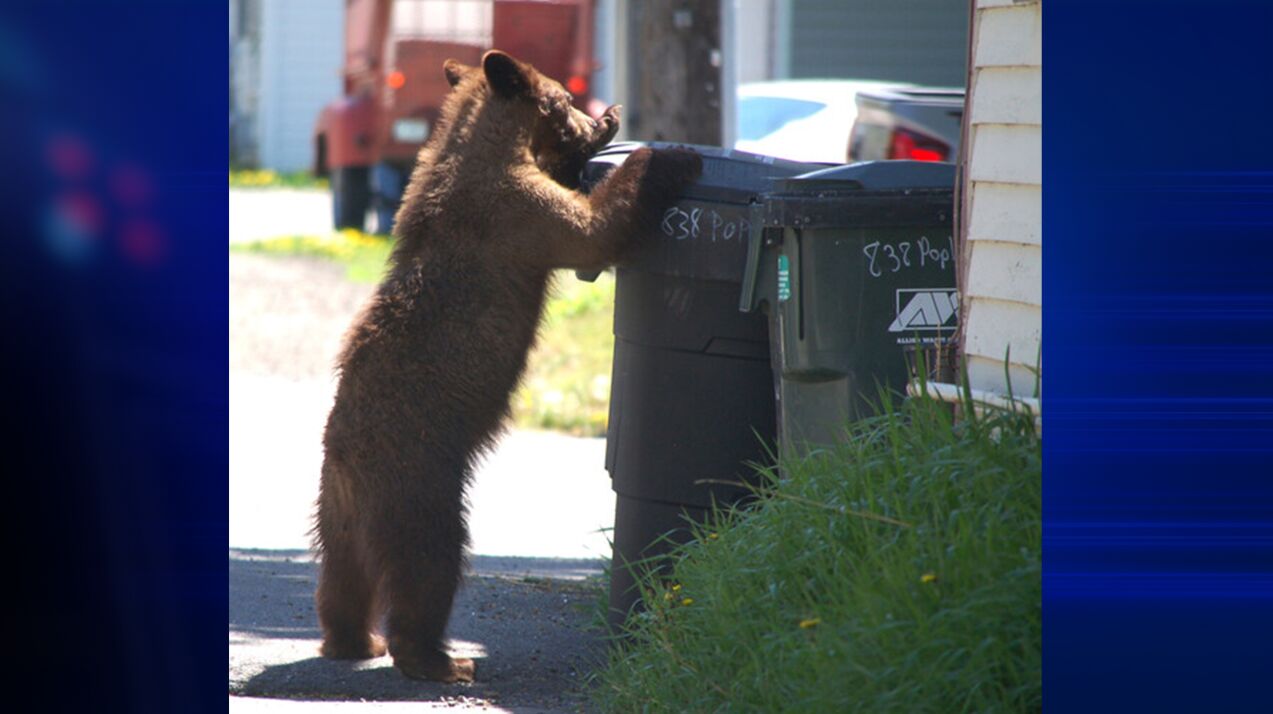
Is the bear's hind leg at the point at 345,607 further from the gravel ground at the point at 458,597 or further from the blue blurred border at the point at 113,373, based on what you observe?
the blue blurred border at the point at 113,373

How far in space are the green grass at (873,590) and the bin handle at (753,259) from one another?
0.52m

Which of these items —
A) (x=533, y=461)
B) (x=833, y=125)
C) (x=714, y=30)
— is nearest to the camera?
(x=533, y=461)

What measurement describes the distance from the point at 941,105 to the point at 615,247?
6.33 m

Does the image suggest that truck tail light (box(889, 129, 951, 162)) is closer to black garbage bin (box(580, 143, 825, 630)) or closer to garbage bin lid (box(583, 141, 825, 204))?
garbage bin lid (box(583, 141, 825, 204))

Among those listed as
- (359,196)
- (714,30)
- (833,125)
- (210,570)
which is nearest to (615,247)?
(210,570)

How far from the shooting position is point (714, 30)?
10805 millimetres

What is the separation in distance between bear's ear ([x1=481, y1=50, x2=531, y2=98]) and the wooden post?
5.02m

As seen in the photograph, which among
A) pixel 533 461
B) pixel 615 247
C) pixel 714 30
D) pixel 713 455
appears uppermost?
pixel 714 30

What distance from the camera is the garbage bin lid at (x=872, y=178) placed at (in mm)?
5066

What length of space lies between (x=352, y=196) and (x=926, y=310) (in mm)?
18014

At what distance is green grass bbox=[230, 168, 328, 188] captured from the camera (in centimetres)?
3036

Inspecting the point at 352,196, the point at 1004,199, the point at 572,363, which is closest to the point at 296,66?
the point at 352,196

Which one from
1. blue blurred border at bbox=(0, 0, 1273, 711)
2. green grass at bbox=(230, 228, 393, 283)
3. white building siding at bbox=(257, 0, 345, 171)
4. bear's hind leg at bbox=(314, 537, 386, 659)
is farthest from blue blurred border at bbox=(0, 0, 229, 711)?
white building siding at bbox=(257, 0, 345, 171)
